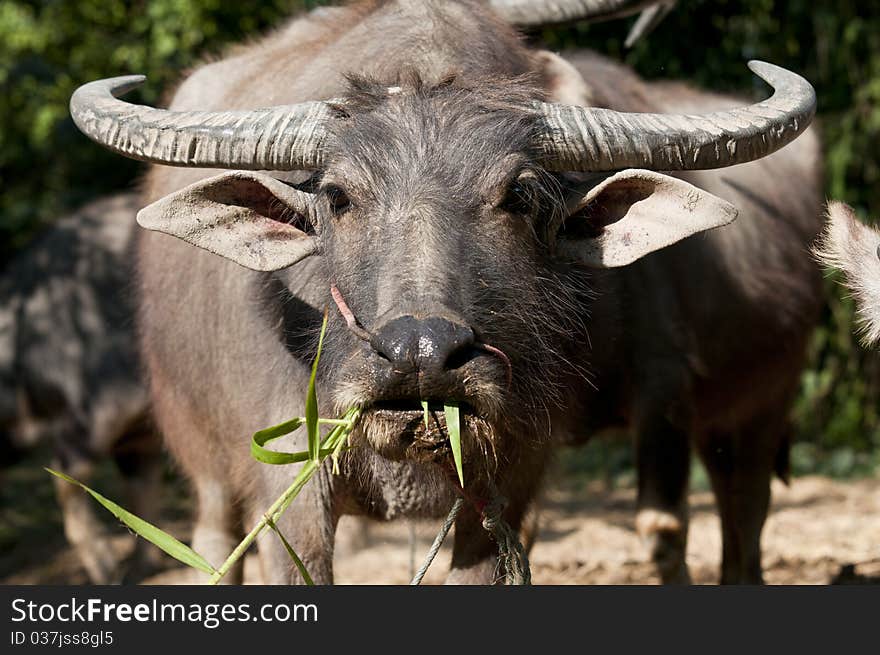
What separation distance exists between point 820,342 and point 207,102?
6.77m

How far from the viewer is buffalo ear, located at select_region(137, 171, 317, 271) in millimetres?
3566

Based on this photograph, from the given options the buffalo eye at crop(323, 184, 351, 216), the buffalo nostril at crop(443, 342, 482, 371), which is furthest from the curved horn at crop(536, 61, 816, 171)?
the buffalo nostril at crop(443, 342, 482, 371)

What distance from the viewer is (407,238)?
3.27 m

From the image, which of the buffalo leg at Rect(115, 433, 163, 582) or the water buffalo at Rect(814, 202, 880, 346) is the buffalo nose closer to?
the water buffalo at Rect(814, 202, 880, 346)

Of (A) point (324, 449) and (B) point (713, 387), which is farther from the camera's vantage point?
(B) point (713, 387)

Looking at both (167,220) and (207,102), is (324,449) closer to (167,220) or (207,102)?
(167,220)

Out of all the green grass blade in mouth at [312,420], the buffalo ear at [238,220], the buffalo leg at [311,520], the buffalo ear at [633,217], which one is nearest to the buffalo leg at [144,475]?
the buffalo leg at [311,520]

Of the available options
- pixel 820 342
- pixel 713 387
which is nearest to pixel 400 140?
pixel 713 387

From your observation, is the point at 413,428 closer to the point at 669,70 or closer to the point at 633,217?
the point at 633,217

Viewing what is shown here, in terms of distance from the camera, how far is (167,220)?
11.7 ft

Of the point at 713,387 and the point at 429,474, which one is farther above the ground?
the point at 429,474

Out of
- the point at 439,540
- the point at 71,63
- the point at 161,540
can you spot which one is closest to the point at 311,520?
the point at 439,540

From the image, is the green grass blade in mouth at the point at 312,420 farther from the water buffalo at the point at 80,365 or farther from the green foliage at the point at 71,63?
the green foliage at the point at 71,63

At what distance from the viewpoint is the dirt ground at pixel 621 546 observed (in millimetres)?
6715
